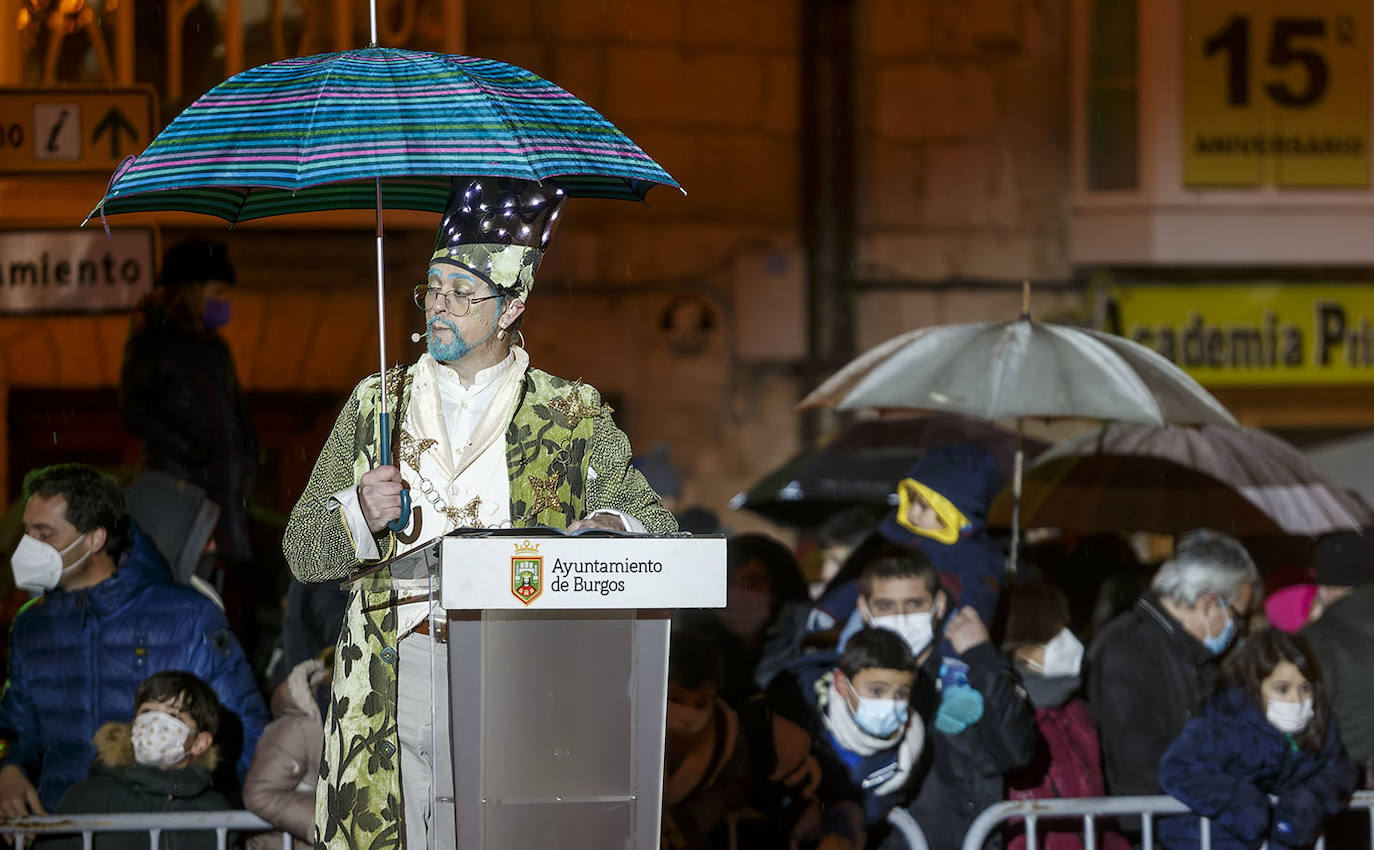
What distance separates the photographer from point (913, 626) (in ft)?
20.3

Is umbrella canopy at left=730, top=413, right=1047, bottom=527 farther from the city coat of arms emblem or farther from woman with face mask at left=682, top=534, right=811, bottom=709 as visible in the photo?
the city coat of arms emblem

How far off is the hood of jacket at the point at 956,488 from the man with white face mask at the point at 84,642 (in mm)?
2349

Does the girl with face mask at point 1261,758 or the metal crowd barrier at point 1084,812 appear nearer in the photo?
the metal crowd barrier at point 1084,812

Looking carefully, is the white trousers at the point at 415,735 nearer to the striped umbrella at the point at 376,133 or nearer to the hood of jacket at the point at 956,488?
the striped umbrella at the point at 376,133

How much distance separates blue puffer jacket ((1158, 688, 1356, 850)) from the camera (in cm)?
577

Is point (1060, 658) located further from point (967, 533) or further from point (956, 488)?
point (956, 488)

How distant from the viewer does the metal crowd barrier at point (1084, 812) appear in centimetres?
553

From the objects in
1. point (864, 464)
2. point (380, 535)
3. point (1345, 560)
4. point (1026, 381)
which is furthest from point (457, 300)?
point (864, 464)

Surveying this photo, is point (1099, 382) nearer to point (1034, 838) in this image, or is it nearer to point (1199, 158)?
point (1034, 838)

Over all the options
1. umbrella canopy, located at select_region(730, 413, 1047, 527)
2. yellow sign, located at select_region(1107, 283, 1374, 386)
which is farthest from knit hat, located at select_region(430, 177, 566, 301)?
yellow sign, located at select_region(1107, 283, 1374, 386)

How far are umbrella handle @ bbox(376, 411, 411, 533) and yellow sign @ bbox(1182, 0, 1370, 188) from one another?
32.3 feet

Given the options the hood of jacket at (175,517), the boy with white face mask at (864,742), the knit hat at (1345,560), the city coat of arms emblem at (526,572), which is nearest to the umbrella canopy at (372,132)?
the city coat of arms emblem at (526,572)

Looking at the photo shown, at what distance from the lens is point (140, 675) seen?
19.0 ft

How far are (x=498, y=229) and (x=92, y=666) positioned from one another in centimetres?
275
